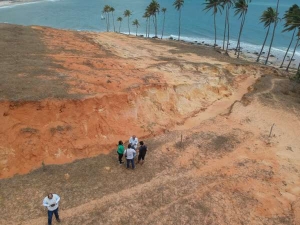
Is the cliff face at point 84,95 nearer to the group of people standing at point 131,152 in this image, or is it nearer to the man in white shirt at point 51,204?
the group of people standing at point 131,152

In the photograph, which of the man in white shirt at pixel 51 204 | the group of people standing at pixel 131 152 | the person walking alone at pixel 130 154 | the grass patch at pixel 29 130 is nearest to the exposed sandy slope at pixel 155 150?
the grass patch at pixel 29 130

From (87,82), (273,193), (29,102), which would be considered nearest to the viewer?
(273,193)

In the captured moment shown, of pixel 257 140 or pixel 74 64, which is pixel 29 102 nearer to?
pixel 74 64

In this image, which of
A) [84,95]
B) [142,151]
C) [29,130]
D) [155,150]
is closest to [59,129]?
[29,130]

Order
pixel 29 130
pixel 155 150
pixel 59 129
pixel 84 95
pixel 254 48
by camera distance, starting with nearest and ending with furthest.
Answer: pixel 29 130 → pixel 59 129 → pixel 155 150 → pixel 84 95 → pixel 254 48

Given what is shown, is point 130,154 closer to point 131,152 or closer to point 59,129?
point 131,152

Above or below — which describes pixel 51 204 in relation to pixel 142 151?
above

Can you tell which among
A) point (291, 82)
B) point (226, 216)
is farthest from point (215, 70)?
point (226, 216)
